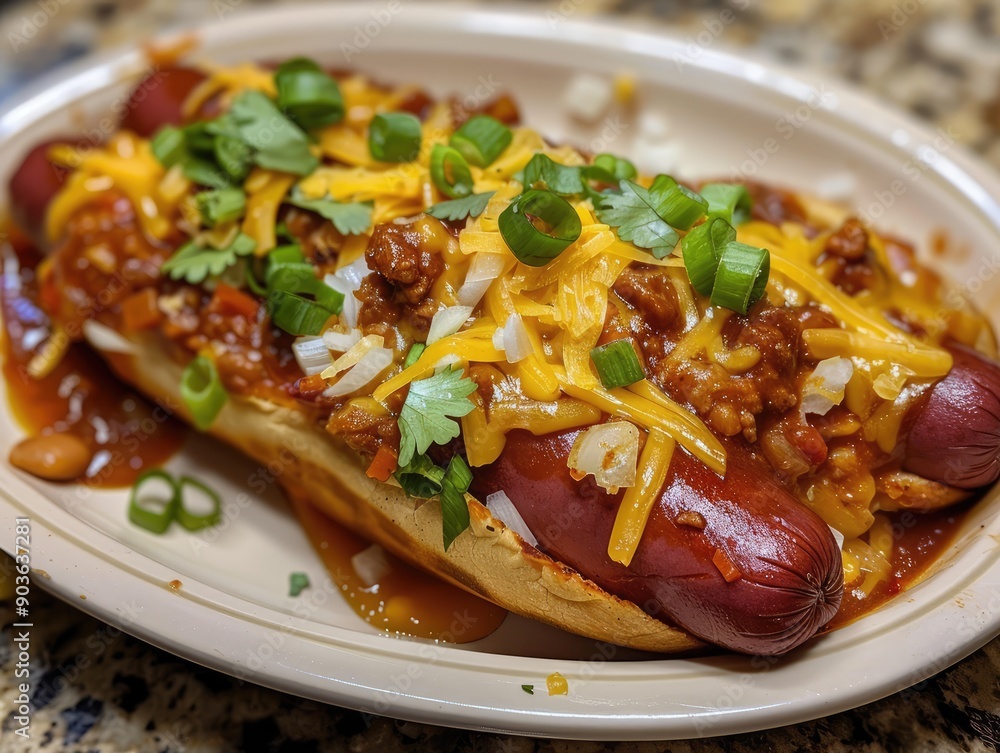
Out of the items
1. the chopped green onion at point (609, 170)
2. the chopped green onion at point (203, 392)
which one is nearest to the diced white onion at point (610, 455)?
the chopped green onion at point (609, 170)

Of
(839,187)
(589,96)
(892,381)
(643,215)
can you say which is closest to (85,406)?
(643,215)

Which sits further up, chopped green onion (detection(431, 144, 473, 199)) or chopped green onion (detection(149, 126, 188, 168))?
chopped green onion (detection(431, 144, 473, 199))

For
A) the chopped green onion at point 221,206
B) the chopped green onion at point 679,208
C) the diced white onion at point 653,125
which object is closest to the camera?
the chopped green onion at point 679,208

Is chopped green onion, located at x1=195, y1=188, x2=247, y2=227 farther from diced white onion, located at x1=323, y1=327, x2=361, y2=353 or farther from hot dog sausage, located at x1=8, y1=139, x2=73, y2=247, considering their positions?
hot dog sausage, located at x1=8, y1=139, x2=73, y2=247

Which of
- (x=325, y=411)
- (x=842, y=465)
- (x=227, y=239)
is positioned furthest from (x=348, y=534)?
(x=842, y=465)

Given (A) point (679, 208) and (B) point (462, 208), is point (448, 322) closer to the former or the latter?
(B) point (462, 208)

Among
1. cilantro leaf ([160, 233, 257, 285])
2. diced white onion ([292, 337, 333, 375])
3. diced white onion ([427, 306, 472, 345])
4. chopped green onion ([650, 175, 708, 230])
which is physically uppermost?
chopped green onion ([650, 175, 708, 230])

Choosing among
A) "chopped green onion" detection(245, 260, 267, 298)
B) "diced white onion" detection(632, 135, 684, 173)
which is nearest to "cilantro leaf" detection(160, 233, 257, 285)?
"chopped green onion" detection(245, 260, 267, 298)

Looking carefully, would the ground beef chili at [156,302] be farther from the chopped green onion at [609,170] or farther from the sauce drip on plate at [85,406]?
the chopped green onion at [609,170]
